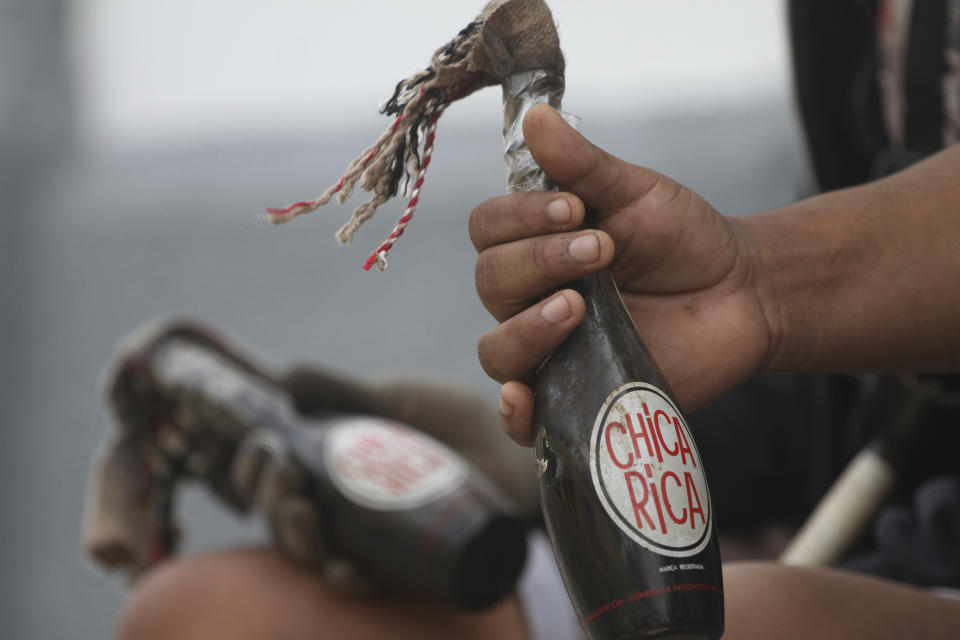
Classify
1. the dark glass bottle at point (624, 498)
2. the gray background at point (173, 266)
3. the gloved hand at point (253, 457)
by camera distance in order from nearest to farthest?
the dark glass bottle at point (624, 498) → the gloved hand at point (253, 457) → the gray background at point (173, 266)

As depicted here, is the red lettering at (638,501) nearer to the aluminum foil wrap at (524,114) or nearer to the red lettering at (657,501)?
the red lettering at (657,501)

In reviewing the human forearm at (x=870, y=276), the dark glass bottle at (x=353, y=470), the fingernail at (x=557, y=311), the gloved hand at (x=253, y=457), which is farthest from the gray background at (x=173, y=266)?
the fingernail at (x=557, y=311)

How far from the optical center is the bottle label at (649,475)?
15.1 inches

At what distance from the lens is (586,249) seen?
0.42 meters

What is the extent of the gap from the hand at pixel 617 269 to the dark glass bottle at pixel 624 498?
22 millimetres

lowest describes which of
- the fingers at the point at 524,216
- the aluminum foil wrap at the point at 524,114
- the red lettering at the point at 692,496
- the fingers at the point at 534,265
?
the red lettering at the point at 692,496

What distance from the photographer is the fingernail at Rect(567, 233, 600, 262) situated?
1.38ft

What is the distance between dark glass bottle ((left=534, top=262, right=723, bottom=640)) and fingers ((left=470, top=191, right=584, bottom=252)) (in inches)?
1.8

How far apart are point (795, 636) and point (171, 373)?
67 centimetres

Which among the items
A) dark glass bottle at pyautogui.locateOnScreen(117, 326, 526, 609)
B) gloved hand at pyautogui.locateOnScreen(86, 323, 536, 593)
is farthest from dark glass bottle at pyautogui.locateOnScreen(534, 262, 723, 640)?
gloved hand at pyautogui.locateOnScreen(86, 323, 536, 593)

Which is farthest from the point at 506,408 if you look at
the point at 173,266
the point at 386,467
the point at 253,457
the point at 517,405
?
the point at 173,266

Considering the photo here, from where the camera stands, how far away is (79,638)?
1.65 m

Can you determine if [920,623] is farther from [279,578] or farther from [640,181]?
[279,578]

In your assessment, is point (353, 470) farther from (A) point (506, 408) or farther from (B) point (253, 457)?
(A) point (506, 408)
